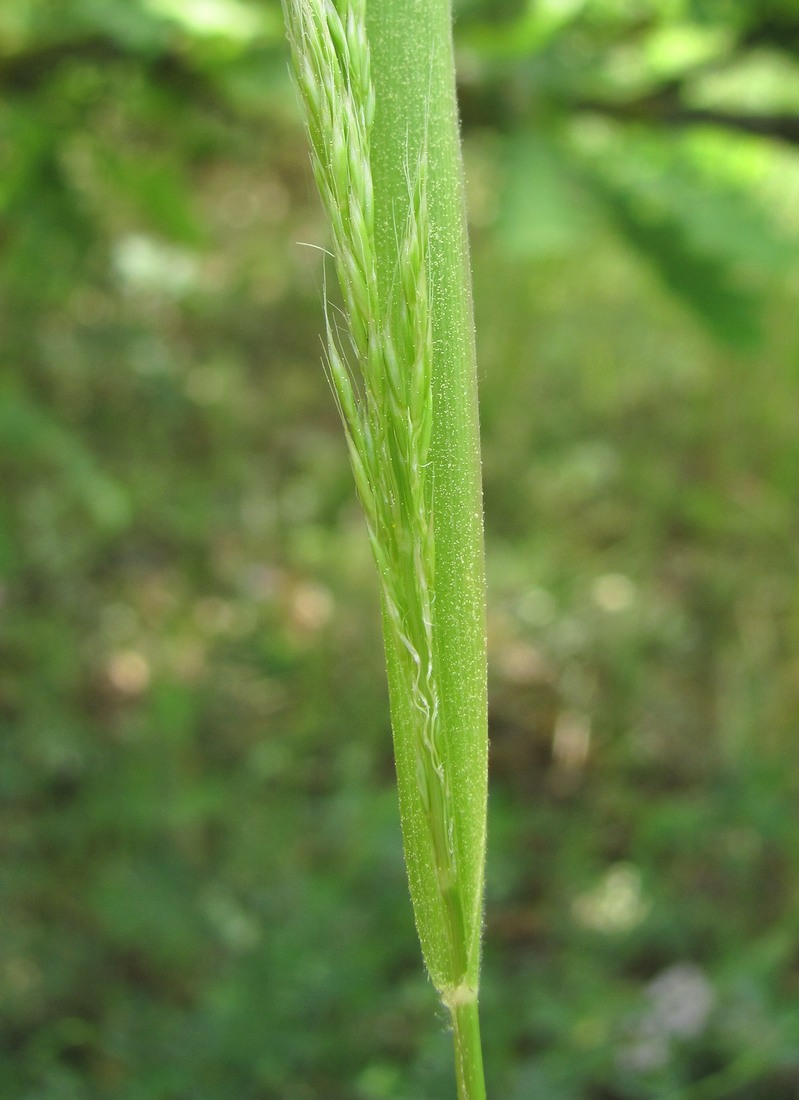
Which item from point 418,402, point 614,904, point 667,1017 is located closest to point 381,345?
point 418,402

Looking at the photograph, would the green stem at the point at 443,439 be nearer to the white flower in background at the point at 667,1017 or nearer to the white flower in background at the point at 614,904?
the white flower in background at the point at 667,1017

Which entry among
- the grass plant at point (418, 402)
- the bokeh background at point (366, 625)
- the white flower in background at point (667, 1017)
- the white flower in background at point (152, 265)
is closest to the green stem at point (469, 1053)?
the grass plant at point (418, 402)

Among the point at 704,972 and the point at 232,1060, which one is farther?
the point at 704,972

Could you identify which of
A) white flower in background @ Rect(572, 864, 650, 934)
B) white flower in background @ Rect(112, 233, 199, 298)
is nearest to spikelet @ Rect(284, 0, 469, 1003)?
white flower in background @ Rect(572, 864, 650, 934)

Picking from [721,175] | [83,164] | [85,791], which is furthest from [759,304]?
[83,164]

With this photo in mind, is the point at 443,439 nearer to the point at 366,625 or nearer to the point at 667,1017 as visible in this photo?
the point at 667,1017

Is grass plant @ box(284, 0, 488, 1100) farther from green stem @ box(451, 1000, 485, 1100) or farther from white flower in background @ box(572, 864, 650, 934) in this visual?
white flower in background @ box(572, 864, 650, 934)

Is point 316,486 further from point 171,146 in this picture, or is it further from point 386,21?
point 386,21

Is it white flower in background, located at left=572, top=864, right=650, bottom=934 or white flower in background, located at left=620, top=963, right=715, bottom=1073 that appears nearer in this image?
white flower in background, located at left=620, top=963, right=715, bottom=1073
